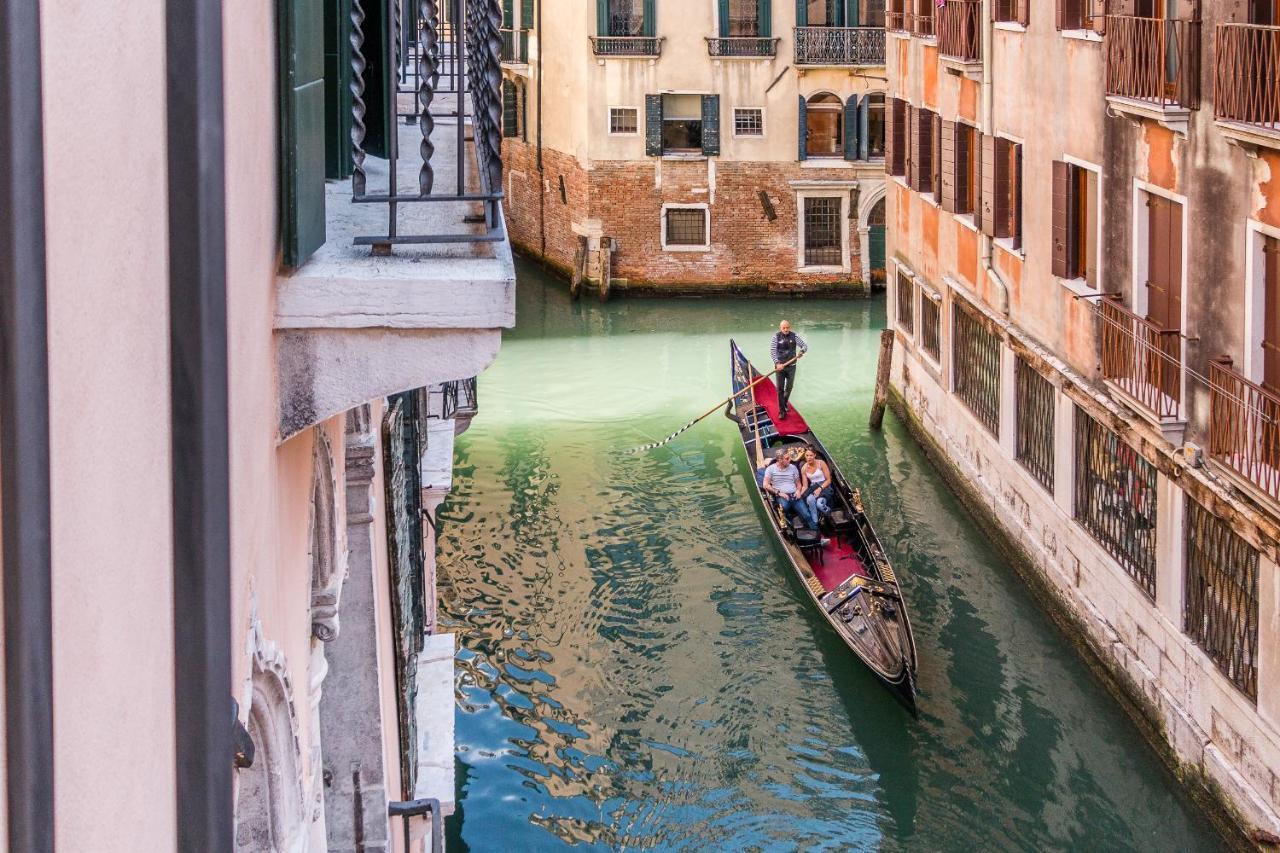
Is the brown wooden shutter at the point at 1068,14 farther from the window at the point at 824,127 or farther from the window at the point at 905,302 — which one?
the window at the point at 824,127

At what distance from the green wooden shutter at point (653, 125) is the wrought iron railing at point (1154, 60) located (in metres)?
18.3

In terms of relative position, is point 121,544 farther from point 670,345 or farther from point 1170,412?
point 670,345

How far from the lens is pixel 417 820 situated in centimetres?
695

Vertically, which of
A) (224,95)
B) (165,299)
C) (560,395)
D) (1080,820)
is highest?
(224,95)

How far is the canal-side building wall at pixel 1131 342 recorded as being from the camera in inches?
391

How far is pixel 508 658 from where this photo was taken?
13.5m

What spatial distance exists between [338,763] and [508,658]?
7358 mm

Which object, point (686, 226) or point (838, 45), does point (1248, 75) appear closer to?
point (838, 45)

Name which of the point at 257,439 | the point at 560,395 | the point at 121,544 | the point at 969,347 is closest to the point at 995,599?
the point at 969,347

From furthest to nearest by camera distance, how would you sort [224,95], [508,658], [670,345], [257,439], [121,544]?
[670,345] → [508,658] → [257,439] → [224,95] → [121,544]

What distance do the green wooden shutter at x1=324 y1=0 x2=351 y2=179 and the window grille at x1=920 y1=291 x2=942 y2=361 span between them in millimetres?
14759

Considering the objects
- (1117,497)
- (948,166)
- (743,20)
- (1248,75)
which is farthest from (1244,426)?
(743,20)

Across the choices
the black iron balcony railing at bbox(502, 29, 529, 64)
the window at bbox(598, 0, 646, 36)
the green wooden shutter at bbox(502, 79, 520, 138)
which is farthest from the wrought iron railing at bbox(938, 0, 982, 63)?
the green wooden shutter at bbox(502, 79, 520, 138)

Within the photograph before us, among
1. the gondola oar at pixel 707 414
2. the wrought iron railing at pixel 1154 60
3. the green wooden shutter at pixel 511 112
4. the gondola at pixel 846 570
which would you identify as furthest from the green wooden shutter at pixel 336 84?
the green wooden shutter at pixel 511 112
